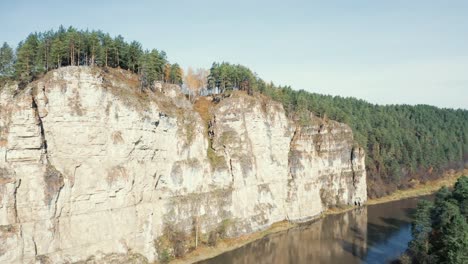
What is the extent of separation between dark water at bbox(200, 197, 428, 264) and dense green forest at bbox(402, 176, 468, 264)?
262 inches

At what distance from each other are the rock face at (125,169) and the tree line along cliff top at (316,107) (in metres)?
4.60

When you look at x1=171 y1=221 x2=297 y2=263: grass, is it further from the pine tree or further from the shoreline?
the pine tree

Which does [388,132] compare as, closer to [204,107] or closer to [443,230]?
[204,107]

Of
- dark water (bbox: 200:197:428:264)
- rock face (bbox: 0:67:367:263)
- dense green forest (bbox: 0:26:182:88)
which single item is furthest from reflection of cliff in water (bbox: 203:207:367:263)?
dense green forest (bbox: 0:26:182:88)

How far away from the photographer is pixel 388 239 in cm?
5588

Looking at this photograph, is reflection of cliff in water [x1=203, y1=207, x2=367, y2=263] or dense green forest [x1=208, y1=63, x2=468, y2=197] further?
dense green forest [x1=208, y1=63, x2=468, y2=197]

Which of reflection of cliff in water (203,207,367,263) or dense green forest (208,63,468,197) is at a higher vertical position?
dense green forest (208,63,468,197)

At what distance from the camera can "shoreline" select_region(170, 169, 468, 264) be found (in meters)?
47.6

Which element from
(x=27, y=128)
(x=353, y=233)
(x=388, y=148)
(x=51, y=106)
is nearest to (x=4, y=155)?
(x=27, y=128)

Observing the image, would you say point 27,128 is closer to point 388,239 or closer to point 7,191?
point 7,191

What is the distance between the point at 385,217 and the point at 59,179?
53.6 m

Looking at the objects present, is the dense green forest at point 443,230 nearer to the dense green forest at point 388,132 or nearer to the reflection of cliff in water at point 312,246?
the reflection of cliff in water at point 312,246

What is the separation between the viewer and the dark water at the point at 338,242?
159ft

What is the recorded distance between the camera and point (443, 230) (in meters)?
39.1
